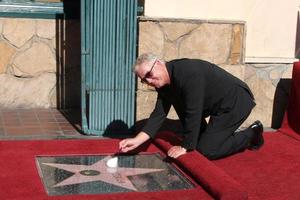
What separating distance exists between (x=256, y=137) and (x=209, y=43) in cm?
108

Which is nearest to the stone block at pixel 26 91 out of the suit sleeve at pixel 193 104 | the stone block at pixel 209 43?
the stone block at pixel 209 43

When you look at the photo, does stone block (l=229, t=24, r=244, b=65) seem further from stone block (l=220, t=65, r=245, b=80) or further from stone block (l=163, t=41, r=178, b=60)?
stone block (l=163, t=41, r=178, b=60)

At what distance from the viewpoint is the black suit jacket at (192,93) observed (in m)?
4.38

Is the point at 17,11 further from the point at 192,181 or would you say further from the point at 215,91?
the point at 192,181

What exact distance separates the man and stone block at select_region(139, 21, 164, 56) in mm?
851

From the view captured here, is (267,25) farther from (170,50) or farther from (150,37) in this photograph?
(150,37)

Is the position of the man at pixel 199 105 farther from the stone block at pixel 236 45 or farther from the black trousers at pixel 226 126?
the stone block at pixel 236 45

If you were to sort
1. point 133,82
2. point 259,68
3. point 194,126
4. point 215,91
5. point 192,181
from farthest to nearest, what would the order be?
point 259,68 < point 133,82 < point 215,91 < point 194,126 < point 192,181

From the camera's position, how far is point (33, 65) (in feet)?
21.4

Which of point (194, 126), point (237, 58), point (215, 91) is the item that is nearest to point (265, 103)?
point (237, 58)

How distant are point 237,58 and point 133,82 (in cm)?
113

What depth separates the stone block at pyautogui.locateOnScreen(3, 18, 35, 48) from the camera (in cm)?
639

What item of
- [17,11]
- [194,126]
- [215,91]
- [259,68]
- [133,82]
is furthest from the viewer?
[17,11]

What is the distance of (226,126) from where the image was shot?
485 centimetres
